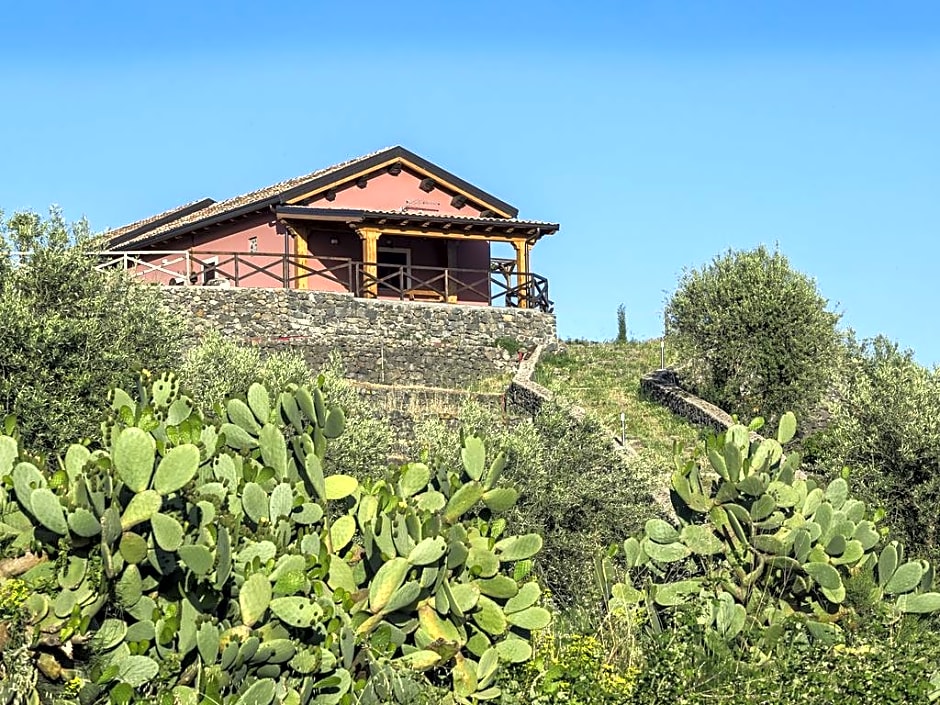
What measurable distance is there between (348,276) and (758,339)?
36.3 ft

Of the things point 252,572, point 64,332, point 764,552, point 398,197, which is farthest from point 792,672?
point 398,197

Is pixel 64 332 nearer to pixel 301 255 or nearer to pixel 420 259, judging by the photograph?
pixel 301 255

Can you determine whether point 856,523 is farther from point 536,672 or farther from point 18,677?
point 18,677

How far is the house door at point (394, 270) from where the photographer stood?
31.4 meters

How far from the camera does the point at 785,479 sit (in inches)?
490

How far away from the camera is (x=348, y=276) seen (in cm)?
3219

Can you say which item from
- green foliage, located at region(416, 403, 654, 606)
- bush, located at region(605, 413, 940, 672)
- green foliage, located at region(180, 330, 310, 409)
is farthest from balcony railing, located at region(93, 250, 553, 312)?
bush, located at region(605, 413, 940, 672)

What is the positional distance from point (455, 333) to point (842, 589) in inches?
740

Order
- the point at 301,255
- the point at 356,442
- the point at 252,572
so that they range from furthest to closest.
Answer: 1. the point at 301,255
2. the point at 356,442
3. the point at 252,572

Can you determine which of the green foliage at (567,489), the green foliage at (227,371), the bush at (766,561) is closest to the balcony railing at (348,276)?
the green foliage at (227,371)

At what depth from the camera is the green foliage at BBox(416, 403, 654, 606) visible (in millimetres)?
16562

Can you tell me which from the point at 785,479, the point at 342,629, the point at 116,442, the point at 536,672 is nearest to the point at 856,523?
the point at 785,479

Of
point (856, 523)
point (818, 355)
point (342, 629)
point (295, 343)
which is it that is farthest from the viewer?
point (295, 343)

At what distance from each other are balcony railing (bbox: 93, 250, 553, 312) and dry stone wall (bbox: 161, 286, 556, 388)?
127cm
